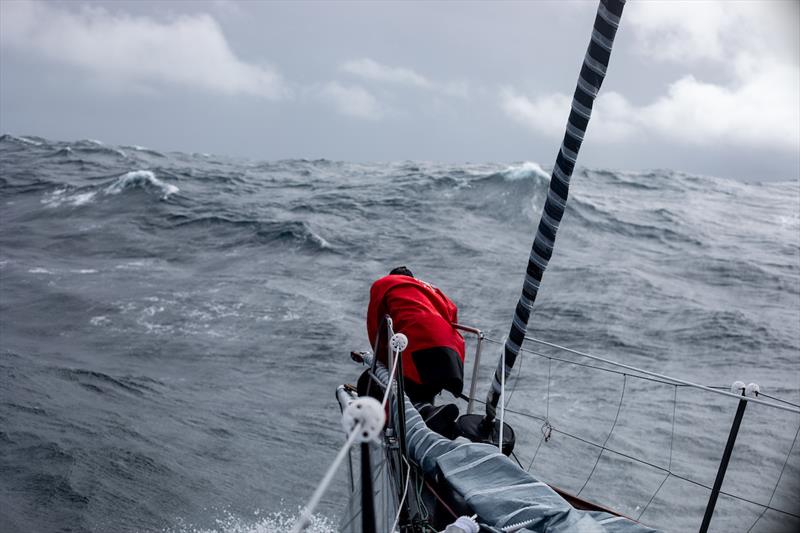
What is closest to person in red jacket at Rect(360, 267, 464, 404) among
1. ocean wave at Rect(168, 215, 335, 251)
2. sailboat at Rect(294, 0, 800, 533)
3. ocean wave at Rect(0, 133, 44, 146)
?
sailboat at Rect(294, 0, 800, 533)

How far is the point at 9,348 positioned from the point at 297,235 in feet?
35.1

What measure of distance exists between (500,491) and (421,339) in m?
1.55

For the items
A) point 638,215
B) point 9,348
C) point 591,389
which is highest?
point 638,215

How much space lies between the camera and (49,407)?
329 inches

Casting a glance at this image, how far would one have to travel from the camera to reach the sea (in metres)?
6.86

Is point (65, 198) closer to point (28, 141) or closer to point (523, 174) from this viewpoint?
point (523, 174)

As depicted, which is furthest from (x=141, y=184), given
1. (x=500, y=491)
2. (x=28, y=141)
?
(x=500, y=491)

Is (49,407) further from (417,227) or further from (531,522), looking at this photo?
(417,227)

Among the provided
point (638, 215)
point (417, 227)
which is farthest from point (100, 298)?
point (638, 215)

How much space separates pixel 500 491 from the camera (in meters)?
2.94

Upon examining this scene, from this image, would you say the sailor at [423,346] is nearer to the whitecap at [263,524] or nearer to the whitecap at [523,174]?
the whitecap at [263,524]

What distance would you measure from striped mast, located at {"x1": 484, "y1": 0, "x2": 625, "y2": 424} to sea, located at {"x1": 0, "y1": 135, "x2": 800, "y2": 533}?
114cm

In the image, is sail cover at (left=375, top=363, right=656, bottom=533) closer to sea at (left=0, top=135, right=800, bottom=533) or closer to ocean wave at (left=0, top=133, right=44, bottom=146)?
sea at (left=0, top=135, right=800, bottom=533)

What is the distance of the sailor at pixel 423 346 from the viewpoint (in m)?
4.35
